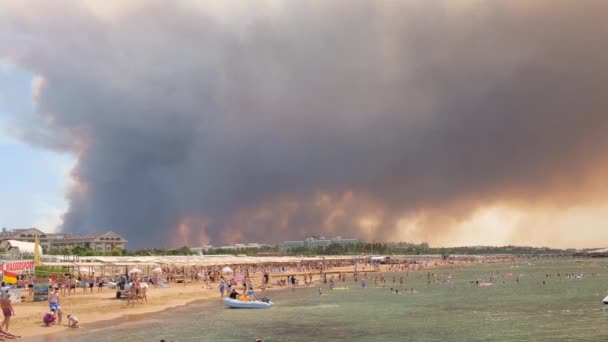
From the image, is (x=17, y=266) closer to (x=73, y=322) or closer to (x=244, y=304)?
(x=73, y=322)

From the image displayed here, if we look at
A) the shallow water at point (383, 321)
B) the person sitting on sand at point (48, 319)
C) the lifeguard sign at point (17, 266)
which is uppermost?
the lifeguard sign at point (17, 266)

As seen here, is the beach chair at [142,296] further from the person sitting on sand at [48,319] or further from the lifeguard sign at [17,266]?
the person sitting on sand at [48,319]

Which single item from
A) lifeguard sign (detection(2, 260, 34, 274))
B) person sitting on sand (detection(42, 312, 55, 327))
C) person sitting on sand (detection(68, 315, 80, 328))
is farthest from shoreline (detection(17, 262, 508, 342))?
lifeguard sign (detection(2, 260, 34, 274))

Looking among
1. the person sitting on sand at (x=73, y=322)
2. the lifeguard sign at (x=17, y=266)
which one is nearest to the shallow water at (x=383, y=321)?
the person sitting on sand at (x=73, y=322)

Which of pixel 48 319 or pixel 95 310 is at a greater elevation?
pixel 48 319

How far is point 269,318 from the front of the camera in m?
38.2

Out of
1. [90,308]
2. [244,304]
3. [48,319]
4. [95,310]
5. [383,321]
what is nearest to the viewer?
[48,319]

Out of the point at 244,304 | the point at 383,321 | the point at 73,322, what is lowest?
the point at 383,321

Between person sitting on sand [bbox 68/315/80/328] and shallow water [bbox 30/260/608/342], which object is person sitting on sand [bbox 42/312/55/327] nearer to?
person sitting on sand [bbox 68/315/80/328]

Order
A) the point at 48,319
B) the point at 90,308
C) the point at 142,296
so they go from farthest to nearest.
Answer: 1. the point at 142,296
2. the point at 90,308
3. the point at 48,319

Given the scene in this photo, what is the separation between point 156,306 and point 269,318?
12.0 m

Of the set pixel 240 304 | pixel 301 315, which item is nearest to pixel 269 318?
pixel 301 315

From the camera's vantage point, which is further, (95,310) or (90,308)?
(90,308)

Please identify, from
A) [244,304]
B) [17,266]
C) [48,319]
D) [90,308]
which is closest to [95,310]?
[90,308]
